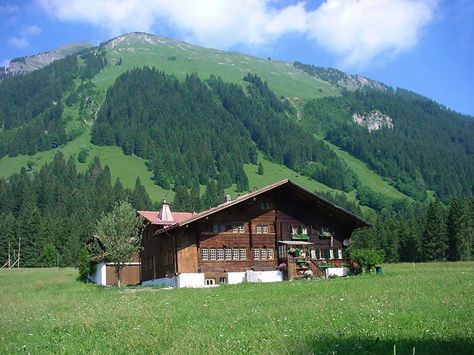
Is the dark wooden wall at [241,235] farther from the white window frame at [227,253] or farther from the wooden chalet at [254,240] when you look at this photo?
the white window frame at [227,253]

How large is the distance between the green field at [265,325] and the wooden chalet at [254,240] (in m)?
24.4

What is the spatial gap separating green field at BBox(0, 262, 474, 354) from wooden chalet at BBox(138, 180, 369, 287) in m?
24.4

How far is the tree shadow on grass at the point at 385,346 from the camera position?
1331cm

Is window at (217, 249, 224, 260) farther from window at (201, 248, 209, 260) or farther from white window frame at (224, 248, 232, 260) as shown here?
window at (201, 248, 209, 260)

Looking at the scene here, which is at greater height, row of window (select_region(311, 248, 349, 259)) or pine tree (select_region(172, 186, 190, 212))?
pine tree (select_region(172, 186, 190, 212))

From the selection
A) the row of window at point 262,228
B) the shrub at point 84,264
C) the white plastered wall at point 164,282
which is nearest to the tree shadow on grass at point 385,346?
the white plastered wall at point 164,282

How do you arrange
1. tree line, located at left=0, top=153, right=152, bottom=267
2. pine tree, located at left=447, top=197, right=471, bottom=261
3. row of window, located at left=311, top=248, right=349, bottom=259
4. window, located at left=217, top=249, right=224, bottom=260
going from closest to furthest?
1. window, located at left=217, top=249, right=224, bottom=260
2. row of window, located at left=311, top=248, right=349, bottom=259
3. pine tree, located at left=447, top=197, right=471, bottom=261
4. tree line, located at left=0, top=153, right=152, bottom=267

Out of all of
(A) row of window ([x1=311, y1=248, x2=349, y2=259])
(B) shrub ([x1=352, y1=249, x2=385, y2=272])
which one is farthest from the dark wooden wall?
(B) shrub ([x1=352, y1=249, x2=385, y2=272])

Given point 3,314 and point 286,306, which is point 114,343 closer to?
point 286,306

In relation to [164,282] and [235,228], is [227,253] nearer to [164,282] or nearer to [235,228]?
[235,228]

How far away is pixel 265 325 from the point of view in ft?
58.0

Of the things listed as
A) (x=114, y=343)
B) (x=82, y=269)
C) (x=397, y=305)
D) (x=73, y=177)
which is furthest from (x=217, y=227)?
(x=73, y=177)

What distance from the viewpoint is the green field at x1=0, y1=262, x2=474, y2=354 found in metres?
14.5

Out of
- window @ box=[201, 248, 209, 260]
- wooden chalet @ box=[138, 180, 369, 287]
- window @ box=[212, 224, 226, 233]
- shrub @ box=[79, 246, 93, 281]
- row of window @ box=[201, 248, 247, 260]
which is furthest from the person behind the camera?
shrub @ box=[79, 246, 93, 281]
